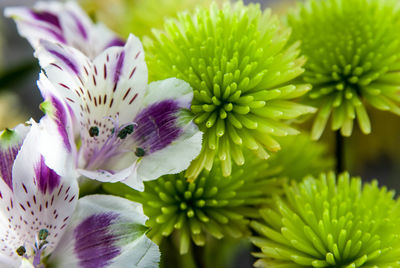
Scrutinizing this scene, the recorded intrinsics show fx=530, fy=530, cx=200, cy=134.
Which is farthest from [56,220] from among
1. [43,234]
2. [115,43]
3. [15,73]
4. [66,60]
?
[15,73]

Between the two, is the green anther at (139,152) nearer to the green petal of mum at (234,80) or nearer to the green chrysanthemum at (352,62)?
the green petal of mum at (234,80)

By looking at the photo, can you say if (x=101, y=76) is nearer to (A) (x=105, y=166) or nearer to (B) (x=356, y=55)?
(A) (x=105, y=166)

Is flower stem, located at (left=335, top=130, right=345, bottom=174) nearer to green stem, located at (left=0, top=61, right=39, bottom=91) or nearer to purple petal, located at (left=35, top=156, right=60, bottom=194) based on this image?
purple petal, located at (left=35, top=156, right=60, bottom=194)

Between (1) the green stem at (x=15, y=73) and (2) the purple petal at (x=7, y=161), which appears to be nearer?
(2) the purple petal at (x=7, y=161)

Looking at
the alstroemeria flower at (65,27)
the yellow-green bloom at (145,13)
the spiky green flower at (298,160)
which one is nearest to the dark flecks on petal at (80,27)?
the alstroemeria flower at (65,27)

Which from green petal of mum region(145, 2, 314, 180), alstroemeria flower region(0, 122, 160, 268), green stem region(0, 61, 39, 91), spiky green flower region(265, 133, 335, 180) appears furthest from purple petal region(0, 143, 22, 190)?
green stem region(0, 61, 39, 91)
